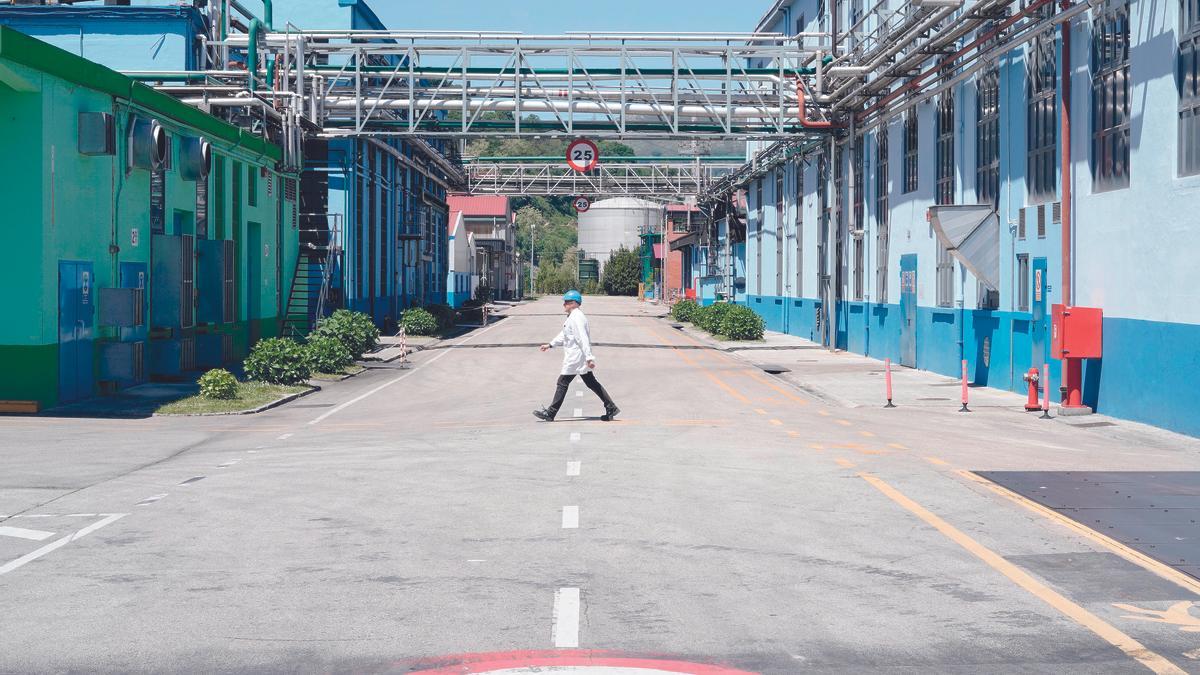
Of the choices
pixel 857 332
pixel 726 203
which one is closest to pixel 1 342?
pixel 857 332

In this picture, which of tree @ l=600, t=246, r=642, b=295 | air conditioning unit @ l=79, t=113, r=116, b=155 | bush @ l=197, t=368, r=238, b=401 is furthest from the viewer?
tree @ l=600, t=246, r=642, b=295

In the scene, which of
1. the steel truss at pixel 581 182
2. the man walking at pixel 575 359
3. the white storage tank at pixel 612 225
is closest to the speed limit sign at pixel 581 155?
the man walking at pixel 575 359

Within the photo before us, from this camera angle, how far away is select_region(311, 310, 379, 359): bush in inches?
1309

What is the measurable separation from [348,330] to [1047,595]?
2743 centimetres

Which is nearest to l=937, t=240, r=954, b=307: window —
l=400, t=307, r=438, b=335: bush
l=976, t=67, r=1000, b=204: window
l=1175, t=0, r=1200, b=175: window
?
l=976, t=67, r=1000, b=204: window

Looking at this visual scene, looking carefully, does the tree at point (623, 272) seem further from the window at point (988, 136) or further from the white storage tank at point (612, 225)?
the window at point (988, 136)

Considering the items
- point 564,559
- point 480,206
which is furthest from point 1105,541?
point 480,206

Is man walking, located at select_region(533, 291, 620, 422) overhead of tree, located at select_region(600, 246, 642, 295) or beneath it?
beneath

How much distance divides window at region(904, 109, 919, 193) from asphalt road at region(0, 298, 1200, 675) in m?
16.4

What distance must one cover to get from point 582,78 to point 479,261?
6921cm

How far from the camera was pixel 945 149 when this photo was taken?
2966cm

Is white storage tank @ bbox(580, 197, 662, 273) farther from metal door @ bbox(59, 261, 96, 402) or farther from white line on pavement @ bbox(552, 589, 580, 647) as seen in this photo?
white line on pavement @ bbox(552, 589, 580, 647)

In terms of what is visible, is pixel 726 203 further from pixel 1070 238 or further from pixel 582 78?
pixel 1070 238

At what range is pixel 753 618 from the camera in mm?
7398
